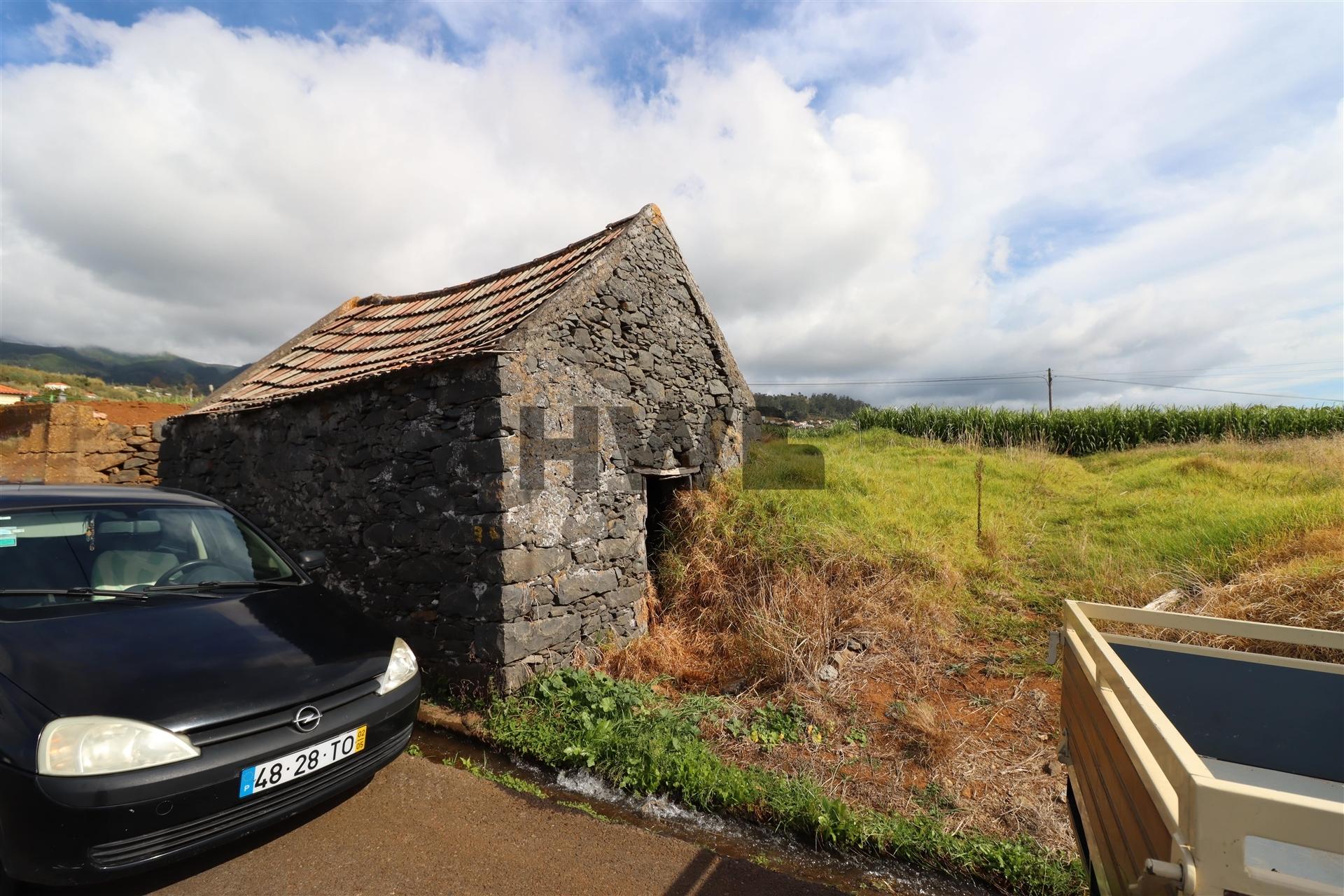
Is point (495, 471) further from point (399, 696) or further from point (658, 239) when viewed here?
point (658, 239)

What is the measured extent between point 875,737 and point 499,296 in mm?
5689

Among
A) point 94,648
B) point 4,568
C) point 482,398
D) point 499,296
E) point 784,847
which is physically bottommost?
point 784,847

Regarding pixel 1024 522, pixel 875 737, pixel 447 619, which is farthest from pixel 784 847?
pixel 1024 522

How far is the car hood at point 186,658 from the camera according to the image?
2.67 m

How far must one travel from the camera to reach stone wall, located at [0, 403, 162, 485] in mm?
8367

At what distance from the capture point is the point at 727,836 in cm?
373

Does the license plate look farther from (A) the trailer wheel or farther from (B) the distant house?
(B) the distant house

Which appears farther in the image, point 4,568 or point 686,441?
point 686,441

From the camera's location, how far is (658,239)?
7.30 m

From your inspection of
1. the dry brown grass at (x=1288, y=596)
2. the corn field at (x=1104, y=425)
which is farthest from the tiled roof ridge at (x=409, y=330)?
the corn field at (x=1104, y=425)

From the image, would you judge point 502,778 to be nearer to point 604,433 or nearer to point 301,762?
point 301,762

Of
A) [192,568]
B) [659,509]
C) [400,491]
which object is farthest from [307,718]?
[659,509]

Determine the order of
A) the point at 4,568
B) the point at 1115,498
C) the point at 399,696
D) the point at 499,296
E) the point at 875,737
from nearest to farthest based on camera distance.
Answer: the point at 4,568 < the point at 399,696 < the point at 875,737 < the point at 499,296 < the point at 1115,498

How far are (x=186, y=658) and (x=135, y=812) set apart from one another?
681mm
